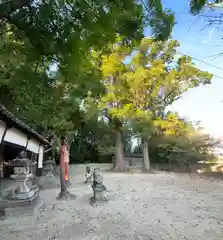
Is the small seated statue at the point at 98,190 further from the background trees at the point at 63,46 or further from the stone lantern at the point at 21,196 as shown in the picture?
the background trees at the point at 63,46

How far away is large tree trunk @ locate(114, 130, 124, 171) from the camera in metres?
18.7

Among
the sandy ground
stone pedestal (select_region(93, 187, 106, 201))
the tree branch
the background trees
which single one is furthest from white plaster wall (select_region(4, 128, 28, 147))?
the tree branch

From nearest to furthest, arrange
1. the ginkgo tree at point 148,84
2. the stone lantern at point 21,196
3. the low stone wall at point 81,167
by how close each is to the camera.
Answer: the stone lantern at point 21,196
the ginkgo tree at point 148,84
the low stone wall at point 81,167

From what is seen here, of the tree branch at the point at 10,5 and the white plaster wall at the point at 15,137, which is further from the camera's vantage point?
the white plaster wall at the point at 15,137

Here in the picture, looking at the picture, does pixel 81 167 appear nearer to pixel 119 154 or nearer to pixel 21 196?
pixel 119 154

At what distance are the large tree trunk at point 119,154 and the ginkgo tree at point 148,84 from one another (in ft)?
5.69

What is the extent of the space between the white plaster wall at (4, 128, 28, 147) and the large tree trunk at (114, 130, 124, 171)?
10.3 m

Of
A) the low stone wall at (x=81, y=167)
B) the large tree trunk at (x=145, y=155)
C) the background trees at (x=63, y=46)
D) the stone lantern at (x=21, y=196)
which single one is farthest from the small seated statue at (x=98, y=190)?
the large tree trunk at (x=145, y=155)

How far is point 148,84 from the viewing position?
56.1 ft

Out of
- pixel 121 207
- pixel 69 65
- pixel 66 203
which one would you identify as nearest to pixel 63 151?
pixel 66 203

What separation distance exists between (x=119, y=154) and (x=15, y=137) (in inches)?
467

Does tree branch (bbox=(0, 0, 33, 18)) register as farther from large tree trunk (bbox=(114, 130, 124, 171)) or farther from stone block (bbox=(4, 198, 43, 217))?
large tree trunk (bbox=(114, 130, 124, 171))

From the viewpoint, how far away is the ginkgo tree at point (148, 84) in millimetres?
16375

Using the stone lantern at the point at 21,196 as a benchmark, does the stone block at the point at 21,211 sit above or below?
below
